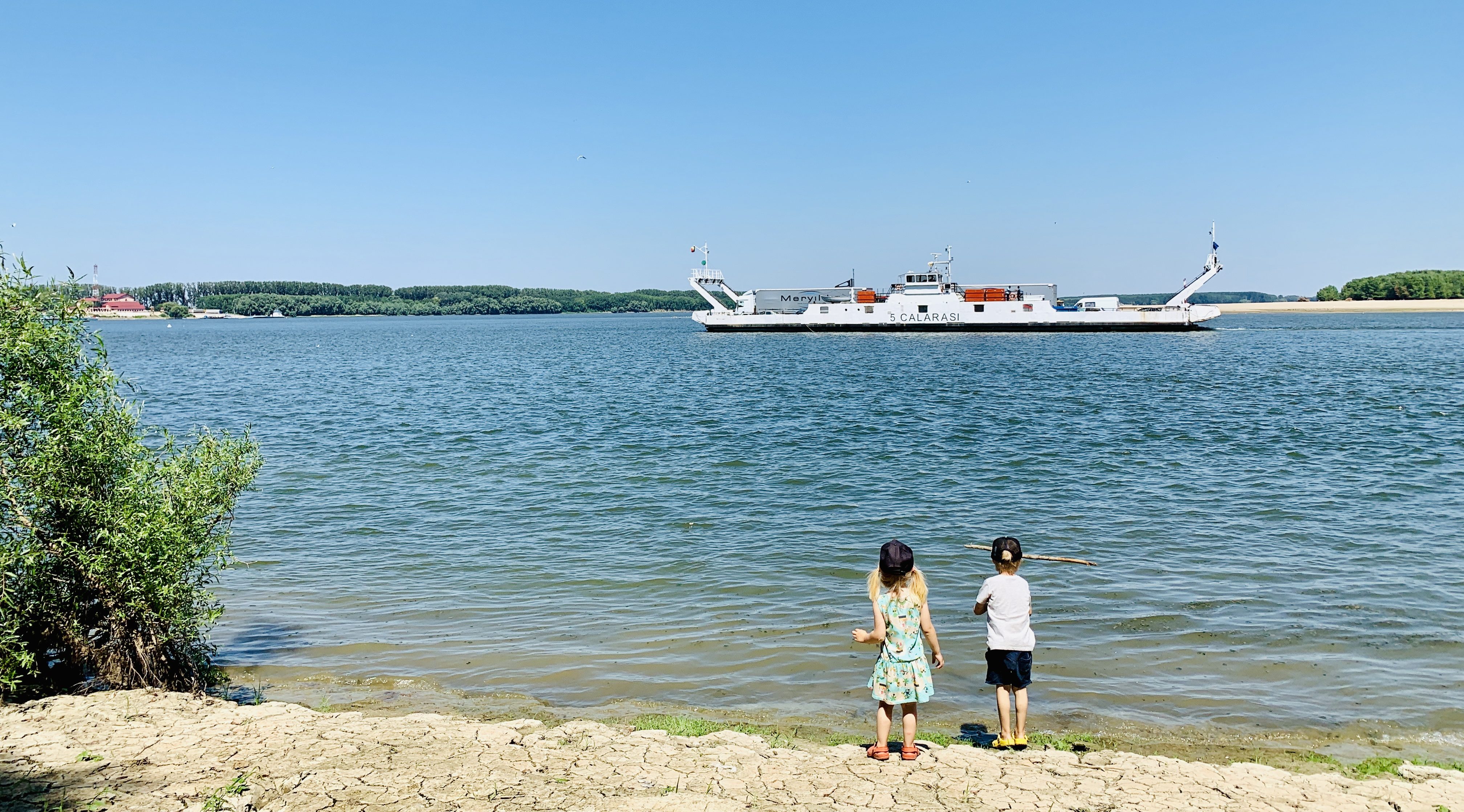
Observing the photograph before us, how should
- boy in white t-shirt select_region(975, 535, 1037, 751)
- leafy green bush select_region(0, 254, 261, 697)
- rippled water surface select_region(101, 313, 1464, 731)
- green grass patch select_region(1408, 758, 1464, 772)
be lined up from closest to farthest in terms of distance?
1. green grass patch select_region(1408, 758, 1464, 772)
2. boy in white t-shirt select_region(975, 535, 1037, 751)
3. leafy green bush select_region(0, 254, 261, 697)
4. rippled water surface select_region(101, 313, 1464, 731)

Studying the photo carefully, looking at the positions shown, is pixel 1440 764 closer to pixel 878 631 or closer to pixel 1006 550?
pixel 1006 550

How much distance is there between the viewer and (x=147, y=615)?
25.6ft

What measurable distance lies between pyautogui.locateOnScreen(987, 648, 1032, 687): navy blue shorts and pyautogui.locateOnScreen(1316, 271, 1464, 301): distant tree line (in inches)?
7938

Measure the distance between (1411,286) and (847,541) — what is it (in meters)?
201

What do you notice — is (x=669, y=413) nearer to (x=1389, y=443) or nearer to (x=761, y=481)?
(x=761, y=481)

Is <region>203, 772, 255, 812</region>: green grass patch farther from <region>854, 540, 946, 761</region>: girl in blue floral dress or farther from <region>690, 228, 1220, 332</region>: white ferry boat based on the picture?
<region>690, 228, 1220, 332</region>: white ferry boat

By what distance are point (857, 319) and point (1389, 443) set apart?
70405 millimetres

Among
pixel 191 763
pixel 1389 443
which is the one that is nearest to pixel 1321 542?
pixel 1389 443

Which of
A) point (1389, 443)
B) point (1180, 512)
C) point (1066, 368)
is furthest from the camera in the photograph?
point (1066, 368)

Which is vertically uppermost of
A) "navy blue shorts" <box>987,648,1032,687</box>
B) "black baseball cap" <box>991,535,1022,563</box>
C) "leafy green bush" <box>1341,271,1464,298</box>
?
"leafy green bush" <box>1341,271,1464,298</box>

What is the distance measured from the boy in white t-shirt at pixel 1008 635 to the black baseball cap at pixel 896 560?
861 mm

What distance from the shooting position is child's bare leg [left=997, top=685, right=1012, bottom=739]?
23.1 feet

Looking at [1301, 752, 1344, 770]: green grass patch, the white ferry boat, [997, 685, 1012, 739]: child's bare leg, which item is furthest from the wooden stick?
the white ferry boat

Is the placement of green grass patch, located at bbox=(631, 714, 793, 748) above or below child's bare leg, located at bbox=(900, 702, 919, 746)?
below
